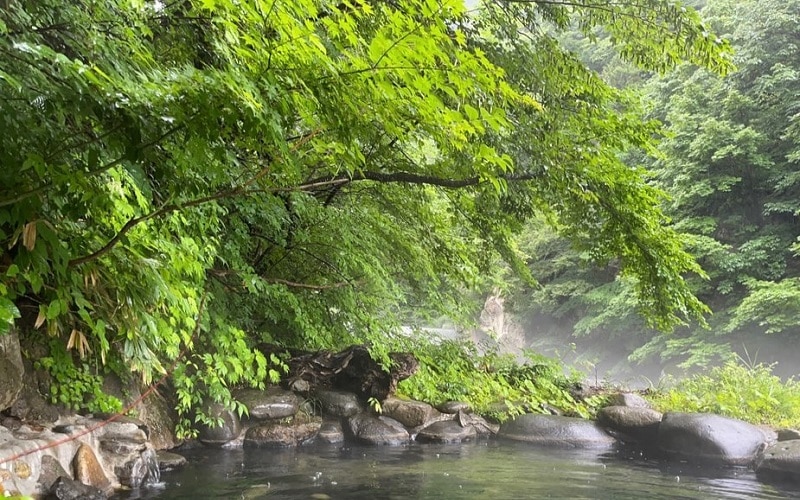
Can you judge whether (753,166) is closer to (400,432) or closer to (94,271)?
(400,432)

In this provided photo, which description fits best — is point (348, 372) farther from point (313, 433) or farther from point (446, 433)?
point (446, 433)

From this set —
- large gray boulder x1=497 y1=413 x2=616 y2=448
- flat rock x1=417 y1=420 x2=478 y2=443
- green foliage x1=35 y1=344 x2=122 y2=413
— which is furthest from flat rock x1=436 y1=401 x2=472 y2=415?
green foliage x1=35 y1=344 x2=122 y2=413

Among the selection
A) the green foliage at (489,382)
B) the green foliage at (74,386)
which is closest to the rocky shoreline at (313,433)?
the green foliage at (74,386)

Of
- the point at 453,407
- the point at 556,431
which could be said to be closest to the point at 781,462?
the point at 556,431

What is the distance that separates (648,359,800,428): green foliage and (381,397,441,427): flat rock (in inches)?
202

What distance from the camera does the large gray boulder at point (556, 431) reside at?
8672mm

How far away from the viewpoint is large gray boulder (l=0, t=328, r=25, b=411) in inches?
163

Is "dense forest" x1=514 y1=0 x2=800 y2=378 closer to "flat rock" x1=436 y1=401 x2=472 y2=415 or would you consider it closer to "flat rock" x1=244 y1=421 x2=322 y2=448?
"flat rock" x1=436 y1=401 x2=472 y2=415

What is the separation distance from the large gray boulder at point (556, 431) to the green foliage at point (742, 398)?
2.37 meters

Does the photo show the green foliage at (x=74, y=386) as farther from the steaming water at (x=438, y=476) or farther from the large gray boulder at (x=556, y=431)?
the large gray boulder at (x=556, y=431)

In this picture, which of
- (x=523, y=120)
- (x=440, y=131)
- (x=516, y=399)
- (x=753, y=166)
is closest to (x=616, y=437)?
(x=516, y=399)

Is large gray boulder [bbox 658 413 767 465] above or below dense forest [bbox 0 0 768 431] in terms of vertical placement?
below

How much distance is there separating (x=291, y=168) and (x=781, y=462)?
7.71m

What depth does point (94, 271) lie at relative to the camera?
10.2 ft
